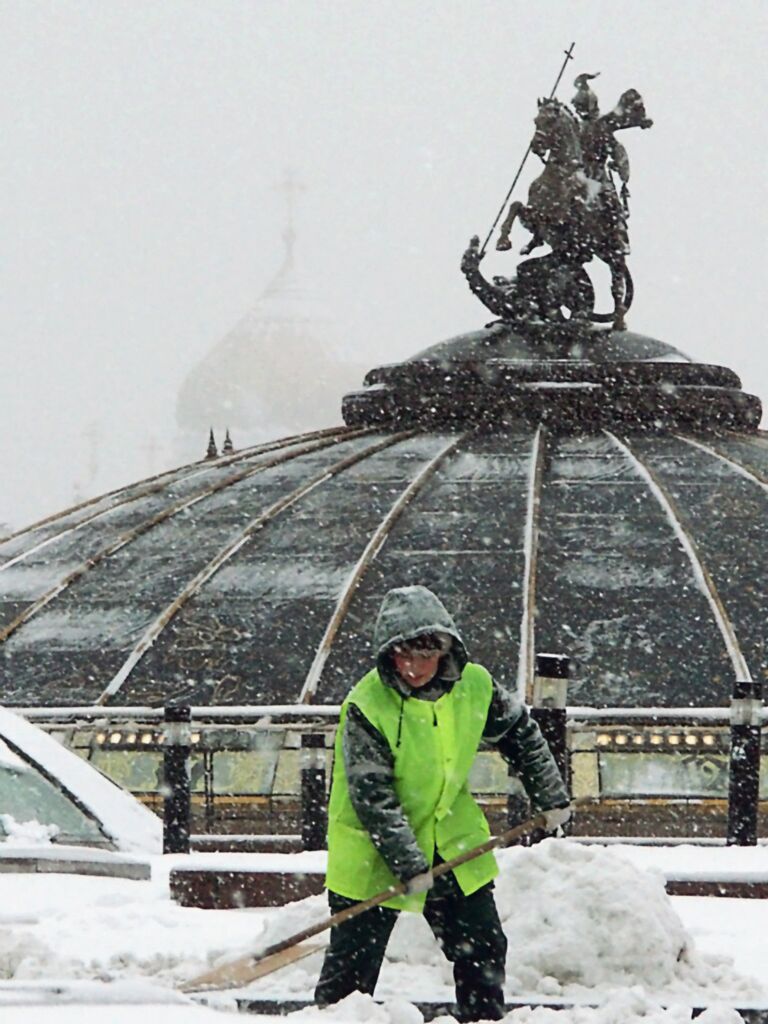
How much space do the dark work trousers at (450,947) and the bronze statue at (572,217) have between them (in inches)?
702

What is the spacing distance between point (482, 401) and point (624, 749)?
826cm

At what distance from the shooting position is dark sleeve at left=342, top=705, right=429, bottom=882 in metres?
7.91

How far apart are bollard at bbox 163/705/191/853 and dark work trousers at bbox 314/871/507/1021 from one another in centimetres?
661

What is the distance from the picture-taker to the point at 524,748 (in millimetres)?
8219

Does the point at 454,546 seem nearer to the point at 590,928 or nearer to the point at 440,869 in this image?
the point at 590,928

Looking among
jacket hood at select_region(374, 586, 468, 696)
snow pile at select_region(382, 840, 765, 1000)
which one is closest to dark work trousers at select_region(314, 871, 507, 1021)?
snow pile at select_region(382, 840, 765, 1000)

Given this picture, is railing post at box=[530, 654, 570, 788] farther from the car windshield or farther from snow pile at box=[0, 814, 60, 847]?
snow pile at box=[0, 814, 60, 847]

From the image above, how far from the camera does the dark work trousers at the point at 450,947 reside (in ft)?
26.7

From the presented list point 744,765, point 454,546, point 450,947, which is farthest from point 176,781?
point 454,546

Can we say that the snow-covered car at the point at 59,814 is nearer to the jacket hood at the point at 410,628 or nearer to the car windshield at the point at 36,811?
the car windshield at the point at 36,811

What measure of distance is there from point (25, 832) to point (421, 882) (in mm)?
6342

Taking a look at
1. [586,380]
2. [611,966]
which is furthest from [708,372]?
Result: [611,966]

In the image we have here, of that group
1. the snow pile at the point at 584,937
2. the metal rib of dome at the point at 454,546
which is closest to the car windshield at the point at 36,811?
the snow pile at the point at 584,937

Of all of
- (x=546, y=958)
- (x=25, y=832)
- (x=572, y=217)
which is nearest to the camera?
(x=546, y=958)
